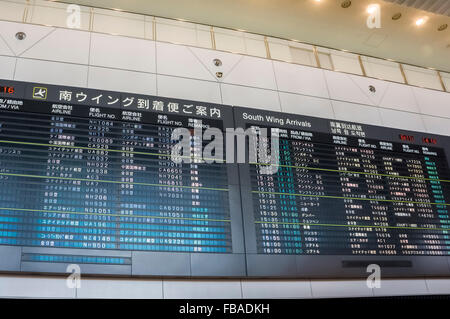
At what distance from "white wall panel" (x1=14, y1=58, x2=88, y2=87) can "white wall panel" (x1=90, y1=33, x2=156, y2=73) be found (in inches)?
7.9

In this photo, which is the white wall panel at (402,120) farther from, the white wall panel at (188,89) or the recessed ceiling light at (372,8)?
the white wall panel at (188,89)

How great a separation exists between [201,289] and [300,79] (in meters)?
2.63

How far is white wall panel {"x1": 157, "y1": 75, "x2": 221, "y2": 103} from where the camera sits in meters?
4.36

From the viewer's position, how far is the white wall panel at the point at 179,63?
4.51m

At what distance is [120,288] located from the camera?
337 cm

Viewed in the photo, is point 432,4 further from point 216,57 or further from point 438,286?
point 438,286

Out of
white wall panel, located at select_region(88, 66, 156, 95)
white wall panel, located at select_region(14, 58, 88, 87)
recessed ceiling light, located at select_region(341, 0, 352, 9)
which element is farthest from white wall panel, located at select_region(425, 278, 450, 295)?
→ white wall panel, located at select_region(14, 58, 88, 87)

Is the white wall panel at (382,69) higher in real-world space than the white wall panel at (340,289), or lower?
higher

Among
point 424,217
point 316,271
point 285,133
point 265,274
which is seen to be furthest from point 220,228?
point 424,217

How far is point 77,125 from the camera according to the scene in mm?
3752

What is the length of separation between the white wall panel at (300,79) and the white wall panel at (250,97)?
20 centimetres

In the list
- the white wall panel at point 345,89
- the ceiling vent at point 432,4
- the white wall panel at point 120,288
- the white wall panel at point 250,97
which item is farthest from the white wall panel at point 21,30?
the ceiling vent at point 432,4

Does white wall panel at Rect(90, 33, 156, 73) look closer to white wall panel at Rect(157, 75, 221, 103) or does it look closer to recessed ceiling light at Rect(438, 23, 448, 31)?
white wall panel at Rect(157, 75, 221, 103)

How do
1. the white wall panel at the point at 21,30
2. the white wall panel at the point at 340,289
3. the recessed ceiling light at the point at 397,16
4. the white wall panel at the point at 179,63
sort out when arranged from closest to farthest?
the white wall panel at the point at 340,289, the white wall panel at the point at 21,30, the white wall panel at the point at 179,63, the recessed ceiling light at the point at 397,16
